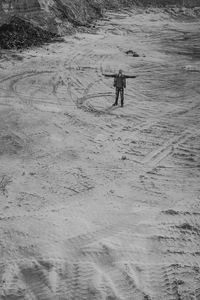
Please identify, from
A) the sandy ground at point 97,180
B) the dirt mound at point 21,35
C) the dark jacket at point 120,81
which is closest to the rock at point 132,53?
the sandy ground at point 97,180

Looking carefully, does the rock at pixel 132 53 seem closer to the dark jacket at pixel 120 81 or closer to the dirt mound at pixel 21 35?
the dirt mound at pixel 21 35

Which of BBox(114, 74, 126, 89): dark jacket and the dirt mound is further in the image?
the dirt mound

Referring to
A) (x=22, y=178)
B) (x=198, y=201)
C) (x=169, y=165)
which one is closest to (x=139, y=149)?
(x=169, y=165)

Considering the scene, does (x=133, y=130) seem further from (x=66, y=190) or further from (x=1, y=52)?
(x=1, y=52)

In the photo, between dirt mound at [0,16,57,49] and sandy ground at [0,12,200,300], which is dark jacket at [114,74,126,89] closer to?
sandy ground at [0,12,200,300]

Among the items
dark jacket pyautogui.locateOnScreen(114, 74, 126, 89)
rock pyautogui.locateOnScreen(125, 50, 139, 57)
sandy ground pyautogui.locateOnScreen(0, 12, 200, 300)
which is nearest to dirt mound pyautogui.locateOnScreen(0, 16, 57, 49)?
sandy ground pyautogui.locateOnScreen(0, 12, 200, 300)

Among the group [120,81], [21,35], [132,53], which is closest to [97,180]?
[120,81]
